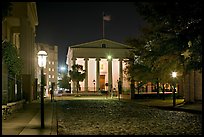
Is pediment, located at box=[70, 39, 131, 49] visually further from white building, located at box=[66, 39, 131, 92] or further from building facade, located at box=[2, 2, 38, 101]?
building facade, located at box=[2, 2, 38, 101]

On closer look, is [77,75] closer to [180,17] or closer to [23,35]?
[23,35]

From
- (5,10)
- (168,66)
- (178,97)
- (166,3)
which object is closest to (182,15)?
(166,3)

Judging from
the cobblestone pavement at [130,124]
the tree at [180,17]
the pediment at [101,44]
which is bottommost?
the cobblestone pavement at [130,124]

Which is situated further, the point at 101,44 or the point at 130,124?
the point at 101,44

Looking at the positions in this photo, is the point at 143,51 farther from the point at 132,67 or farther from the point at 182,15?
the point at 182,15

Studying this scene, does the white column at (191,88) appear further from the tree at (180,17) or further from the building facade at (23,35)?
the building facade at (23,35)

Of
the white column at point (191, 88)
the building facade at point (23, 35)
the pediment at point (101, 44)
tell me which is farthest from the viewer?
the pediment at point (101, 44)

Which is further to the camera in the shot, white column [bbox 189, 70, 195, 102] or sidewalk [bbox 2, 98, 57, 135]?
white column [bbox 189, 70, 195, 102]

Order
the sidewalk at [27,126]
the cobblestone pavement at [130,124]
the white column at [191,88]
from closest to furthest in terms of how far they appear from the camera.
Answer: the sidewalk at [27,126] → the cobblestone pavement at [130,124] → the white column at [191,88]

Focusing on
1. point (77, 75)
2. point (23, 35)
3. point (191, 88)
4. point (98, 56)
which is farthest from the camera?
point (98, 56)

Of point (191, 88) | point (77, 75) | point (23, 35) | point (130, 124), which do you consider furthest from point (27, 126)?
point (77, 75)

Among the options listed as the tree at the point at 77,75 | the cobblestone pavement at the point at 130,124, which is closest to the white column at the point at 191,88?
the cobblestone pavement at the point at 130,124

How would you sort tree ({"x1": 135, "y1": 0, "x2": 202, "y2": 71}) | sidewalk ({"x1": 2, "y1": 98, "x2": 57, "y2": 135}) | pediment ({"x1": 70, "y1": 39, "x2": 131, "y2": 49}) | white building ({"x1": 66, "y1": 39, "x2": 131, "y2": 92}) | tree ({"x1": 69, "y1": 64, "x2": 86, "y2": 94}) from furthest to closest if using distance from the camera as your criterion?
pediment ({"x1": 70, "y1": 39, "x2": 131, "y2": 49}), white building ({"x1": 66, "y1": 39, "x2": 131, "y2": 92}), tree ({"x1": 69, "y1": 64, "x2": 86, "y2": 94}), sidewalk ({"x1": 2, "y1": 98, "x2": 57, "y2": 135}), tree ({"x1": 135, "y1": 0, "x2": 202, "y2": 71})

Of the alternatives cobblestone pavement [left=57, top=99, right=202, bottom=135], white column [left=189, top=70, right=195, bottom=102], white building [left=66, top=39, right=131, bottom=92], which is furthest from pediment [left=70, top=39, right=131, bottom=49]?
cobblestone pavement [left=57, top=99, right=202, bottom=135]
